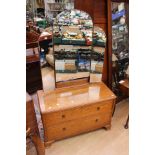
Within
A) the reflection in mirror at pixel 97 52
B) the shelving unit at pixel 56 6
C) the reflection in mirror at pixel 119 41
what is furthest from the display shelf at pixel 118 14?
the shelving unit at pixel 56 6

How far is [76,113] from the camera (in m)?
2.19

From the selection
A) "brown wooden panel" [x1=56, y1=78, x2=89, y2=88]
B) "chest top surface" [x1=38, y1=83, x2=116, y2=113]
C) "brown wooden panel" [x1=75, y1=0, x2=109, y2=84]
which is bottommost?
"chest top surface" [x1=38, y1=83, x2=116, y2=113]

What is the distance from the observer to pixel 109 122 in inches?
97.2

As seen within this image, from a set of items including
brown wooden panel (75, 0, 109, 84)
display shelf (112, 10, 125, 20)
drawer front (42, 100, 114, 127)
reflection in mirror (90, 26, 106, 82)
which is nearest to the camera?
drawer front (42, 100, 114, 127)

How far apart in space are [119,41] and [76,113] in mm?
1104

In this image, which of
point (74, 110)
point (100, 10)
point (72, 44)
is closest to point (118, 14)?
point (100, 10)

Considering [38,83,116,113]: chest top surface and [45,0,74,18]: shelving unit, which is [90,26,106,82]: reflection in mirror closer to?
[38,83,116,113]: chest top surface

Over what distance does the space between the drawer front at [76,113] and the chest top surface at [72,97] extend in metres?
0.05

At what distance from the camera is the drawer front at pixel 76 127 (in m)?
2.17

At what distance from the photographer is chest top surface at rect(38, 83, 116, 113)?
2098 mm

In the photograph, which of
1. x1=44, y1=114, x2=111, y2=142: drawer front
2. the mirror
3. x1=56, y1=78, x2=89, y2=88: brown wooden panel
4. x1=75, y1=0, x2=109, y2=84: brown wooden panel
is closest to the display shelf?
x1=75, y1=0, x2=109, y2=84: brown wooden panel

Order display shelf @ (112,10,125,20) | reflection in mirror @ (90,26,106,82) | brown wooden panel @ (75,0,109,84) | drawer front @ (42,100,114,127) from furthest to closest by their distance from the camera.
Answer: display shelf @ (112,10,125,20) → reflection in mirror @ (90,26,106,82) → brown wooden panel @ (75,0,109,84) → drawer front @ (42,100,114,127)
